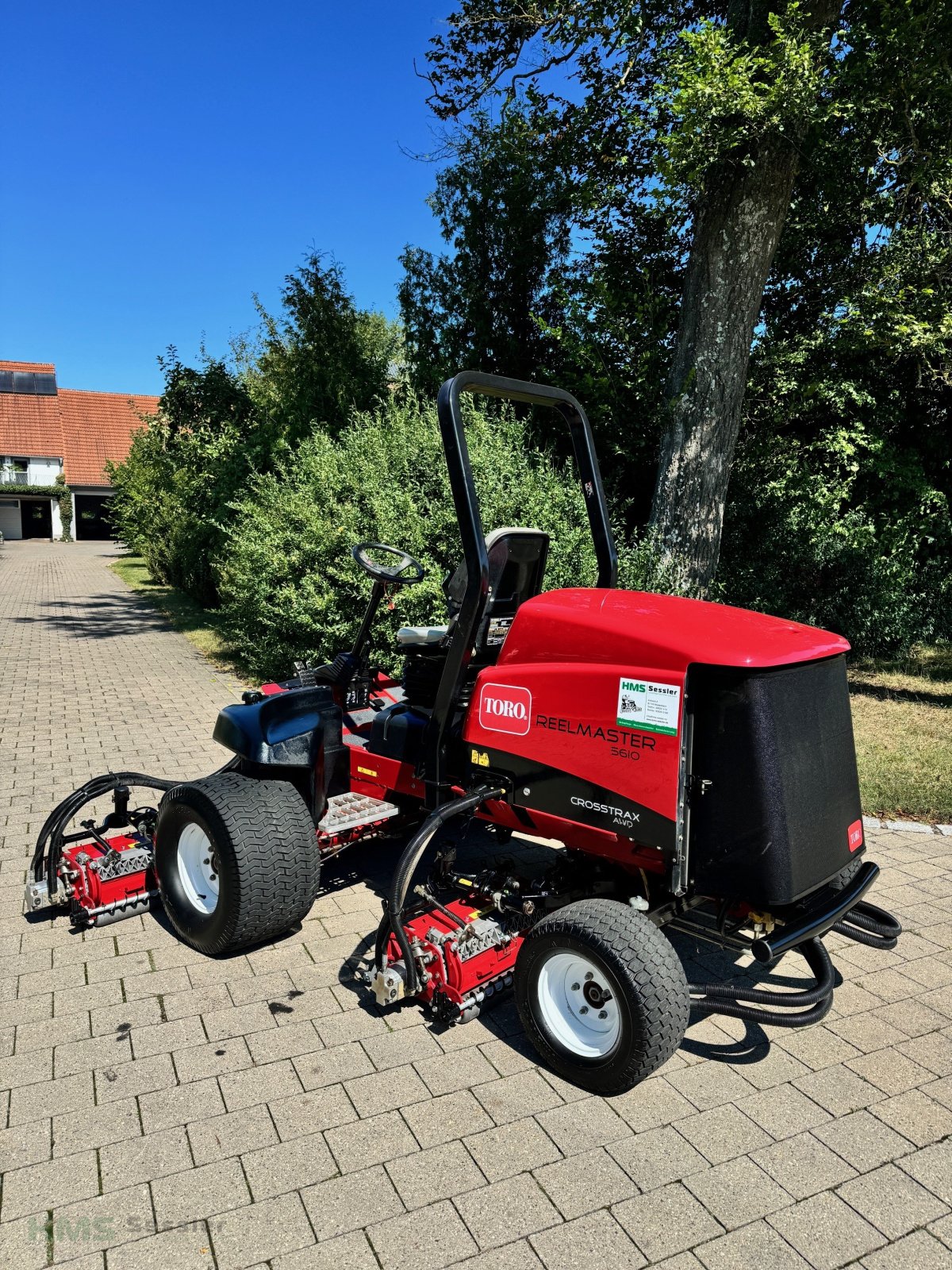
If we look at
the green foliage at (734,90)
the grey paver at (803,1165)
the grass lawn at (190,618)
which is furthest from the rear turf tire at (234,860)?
the grass lawn at (190,618)

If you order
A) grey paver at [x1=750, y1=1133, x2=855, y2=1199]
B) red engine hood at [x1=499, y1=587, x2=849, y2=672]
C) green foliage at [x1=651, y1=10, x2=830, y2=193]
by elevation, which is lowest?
grey paver at [x1=750, y1=1133, x2=855, y2=1199]

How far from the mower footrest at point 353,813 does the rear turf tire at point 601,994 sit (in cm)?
116

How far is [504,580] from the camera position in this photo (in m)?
3.64

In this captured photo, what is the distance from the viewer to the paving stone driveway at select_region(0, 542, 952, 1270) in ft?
7.35

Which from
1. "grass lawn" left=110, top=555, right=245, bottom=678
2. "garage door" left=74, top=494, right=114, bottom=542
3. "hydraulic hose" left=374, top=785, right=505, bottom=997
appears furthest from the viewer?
"garage door" left=74, top=494, right=114, bottom=542

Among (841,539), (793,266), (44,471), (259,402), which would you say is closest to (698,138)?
(793,266)

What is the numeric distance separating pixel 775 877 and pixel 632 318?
27.1 ft

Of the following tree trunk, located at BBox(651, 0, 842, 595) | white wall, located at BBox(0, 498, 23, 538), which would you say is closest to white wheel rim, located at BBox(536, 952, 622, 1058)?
tree trunk, located at BBox(651, 0, 842, 595)

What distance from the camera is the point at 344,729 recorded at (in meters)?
4.24

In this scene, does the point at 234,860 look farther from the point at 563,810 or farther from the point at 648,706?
the point at 648,706

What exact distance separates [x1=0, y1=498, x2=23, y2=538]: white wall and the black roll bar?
4745 cm

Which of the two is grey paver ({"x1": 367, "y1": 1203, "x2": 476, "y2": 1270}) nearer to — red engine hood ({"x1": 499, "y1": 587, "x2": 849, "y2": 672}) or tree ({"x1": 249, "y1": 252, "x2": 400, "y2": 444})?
red engine hood ({"x1": 499, "y1": 587, "x2": 849, "y2": 672})

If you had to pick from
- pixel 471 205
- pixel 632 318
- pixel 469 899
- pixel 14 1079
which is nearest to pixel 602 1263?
pixel 469 899

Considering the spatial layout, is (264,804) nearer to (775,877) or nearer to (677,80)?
(775,877)
